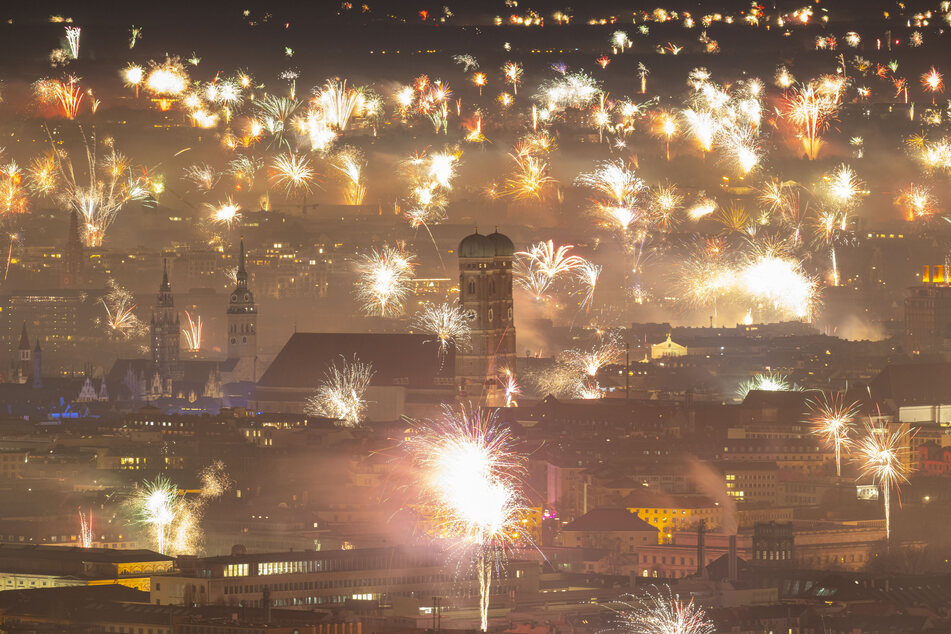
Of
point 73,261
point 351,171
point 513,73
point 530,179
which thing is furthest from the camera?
point 513,73

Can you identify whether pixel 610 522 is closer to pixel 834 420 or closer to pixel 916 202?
pixel 834 420

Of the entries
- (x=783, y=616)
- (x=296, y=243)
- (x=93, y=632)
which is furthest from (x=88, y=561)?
(x=296, y=243)

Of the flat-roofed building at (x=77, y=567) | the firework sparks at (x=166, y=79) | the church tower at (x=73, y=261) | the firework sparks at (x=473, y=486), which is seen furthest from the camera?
the firework sparks at (x=166, y=79)

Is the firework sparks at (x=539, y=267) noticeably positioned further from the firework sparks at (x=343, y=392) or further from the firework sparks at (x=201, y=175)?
the firework sparks at (x=201, y=175)

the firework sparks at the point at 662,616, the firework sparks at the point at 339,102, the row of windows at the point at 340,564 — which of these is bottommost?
the firework sparks at the point at 662,616

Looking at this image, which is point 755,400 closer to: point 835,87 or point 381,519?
point 381,519

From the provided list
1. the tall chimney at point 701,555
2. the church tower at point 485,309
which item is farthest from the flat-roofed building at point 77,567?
the church tower at point 485,309

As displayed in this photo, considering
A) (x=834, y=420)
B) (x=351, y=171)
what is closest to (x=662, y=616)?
(x=834, y=420)
